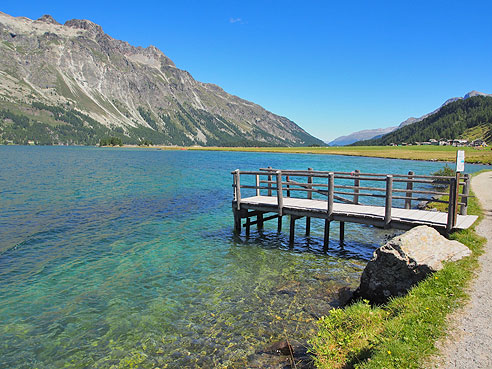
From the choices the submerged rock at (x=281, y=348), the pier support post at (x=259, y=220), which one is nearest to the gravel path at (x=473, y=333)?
the submerged rock at (x=281, y=348)

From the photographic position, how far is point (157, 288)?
13.2 m

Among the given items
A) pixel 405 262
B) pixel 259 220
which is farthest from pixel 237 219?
pixel 405 262

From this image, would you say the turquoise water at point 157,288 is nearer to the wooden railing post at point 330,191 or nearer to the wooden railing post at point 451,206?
the wooden railing post at point 330,191

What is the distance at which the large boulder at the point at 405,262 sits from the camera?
10008 mm

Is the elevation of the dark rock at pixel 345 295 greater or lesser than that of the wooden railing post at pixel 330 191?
lesser

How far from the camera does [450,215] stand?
1359cm

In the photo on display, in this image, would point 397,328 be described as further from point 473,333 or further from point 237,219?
point 237,219

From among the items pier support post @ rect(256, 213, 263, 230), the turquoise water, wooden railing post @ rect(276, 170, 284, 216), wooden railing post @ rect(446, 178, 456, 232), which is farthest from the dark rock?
pier support post @ rect(256, 213, 263, 230)

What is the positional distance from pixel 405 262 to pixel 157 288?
9.33 metres

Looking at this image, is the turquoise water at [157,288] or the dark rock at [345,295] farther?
the dark rock at [345,295]

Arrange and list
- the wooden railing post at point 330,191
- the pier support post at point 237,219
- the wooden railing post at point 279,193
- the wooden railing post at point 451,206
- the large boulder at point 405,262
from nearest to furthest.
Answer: the large boulder at point 405,262, the wooden railing post at point 451,206, the wooden railing post at point 330,191, the wooden railing post at point 279,193, the pier support post at point 237,219

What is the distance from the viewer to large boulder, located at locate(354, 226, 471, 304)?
10.0 m

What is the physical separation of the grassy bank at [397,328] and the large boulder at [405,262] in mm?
461

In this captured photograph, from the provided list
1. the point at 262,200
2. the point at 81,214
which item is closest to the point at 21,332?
the point at 262,200
